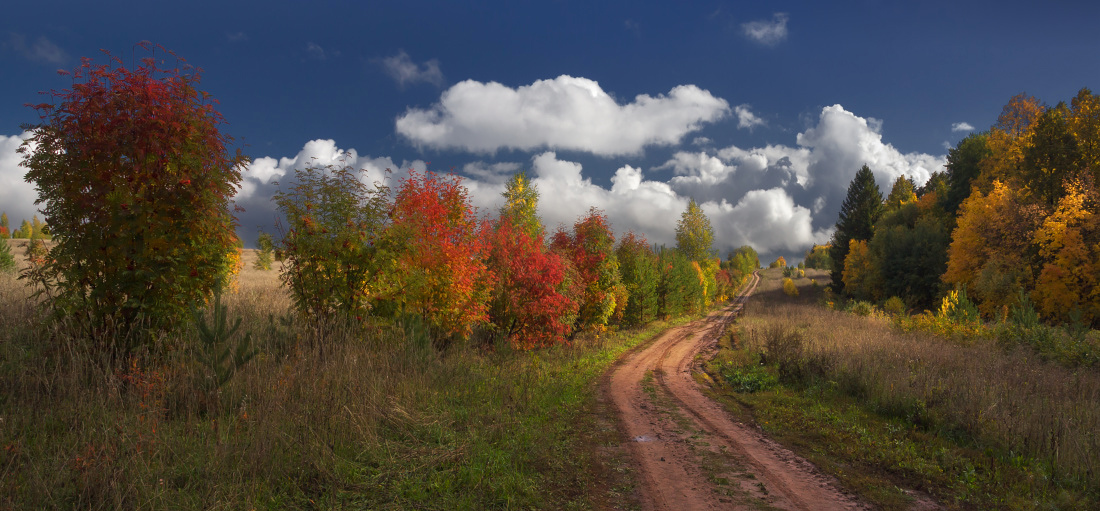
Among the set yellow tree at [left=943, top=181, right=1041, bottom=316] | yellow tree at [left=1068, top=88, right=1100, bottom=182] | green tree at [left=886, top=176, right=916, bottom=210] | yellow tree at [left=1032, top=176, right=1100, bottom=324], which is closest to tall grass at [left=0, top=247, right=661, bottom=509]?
yellow tree at [left=1032, top=176, right=1100, bottom=324]

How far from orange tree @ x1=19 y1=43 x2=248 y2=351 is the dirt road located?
7465mm

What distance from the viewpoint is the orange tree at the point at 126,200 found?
22.7 feet

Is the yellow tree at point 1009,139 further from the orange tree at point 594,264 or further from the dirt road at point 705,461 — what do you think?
the dirt road at point 705,461

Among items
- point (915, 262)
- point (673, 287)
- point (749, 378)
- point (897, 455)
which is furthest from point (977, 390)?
point (915, 262)

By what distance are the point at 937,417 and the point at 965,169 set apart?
5533 cm

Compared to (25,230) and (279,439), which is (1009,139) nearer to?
(279,439)

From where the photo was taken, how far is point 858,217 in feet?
212

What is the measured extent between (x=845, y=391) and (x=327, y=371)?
11570 millimetres

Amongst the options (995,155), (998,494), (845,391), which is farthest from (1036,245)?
(998,494)

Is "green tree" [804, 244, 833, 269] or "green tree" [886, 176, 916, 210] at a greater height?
"green tree" [886, 176, 916, 210]

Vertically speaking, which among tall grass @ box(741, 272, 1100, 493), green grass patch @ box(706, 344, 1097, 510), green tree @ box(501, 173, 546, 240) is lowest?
green grass patch @ box(706, 344, 1097, 510)

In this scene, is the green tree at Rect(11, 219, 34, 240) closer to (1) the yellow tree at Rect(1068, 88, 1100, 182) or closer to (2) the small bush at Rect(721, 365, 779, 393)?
(2) the small bush at Rect(721, 365, 779, 393)

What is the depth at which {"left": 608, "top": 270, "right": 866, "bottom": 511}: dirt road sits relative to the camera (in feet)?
18.8

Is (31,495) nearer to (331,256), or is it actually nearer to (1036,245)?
(331,256)
